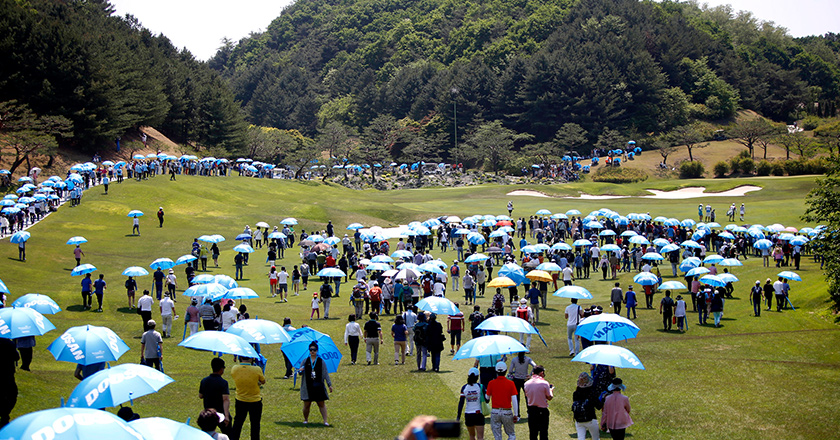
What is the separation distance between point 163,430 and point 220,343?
481 cm

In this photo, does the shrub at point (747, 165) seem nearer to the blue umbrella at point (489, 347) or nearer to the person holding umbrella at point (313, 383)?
the blue umbrella at point (489, 347)

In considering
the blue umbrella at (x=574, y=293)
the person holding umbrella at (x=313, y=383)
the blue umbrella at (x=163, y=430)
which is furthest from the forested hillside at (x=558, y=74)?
the blue umbrella at (x=163, y=430)

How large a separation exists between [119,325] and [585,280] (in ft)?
70.4

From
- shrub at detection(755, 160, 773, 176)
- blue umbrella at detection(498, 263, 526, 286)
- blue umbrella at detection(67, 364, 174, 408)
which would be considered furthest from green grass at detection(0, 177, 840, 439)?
shrub at detection(755, 160, 773, 176)

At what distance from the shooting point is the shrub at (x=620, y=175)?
7944 cm

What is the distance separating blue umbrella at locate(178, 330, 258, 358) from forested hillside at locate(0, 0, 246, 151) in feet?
171

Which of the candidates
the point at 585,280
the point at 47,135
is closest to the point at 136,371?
the point at 585,280

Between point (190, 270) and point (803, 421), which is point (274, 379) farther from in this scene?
point (190, 270)

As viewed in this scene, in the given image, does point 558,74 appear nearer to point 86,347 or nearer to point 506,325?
point 506,325

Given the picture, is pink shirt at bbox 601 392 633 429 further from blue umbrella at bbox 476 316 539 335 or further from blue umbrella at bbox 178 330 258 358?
blue umbrella at bbox 178 330 258 358

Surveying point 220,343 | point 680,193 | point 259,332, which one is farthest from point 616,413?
point 680,193

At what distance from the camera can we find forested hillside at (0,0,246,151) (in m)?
61.9

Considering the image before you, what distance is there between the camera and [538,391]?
446 inches

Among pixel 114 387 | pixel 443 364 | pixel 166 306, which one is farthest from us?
pixel 166 306
